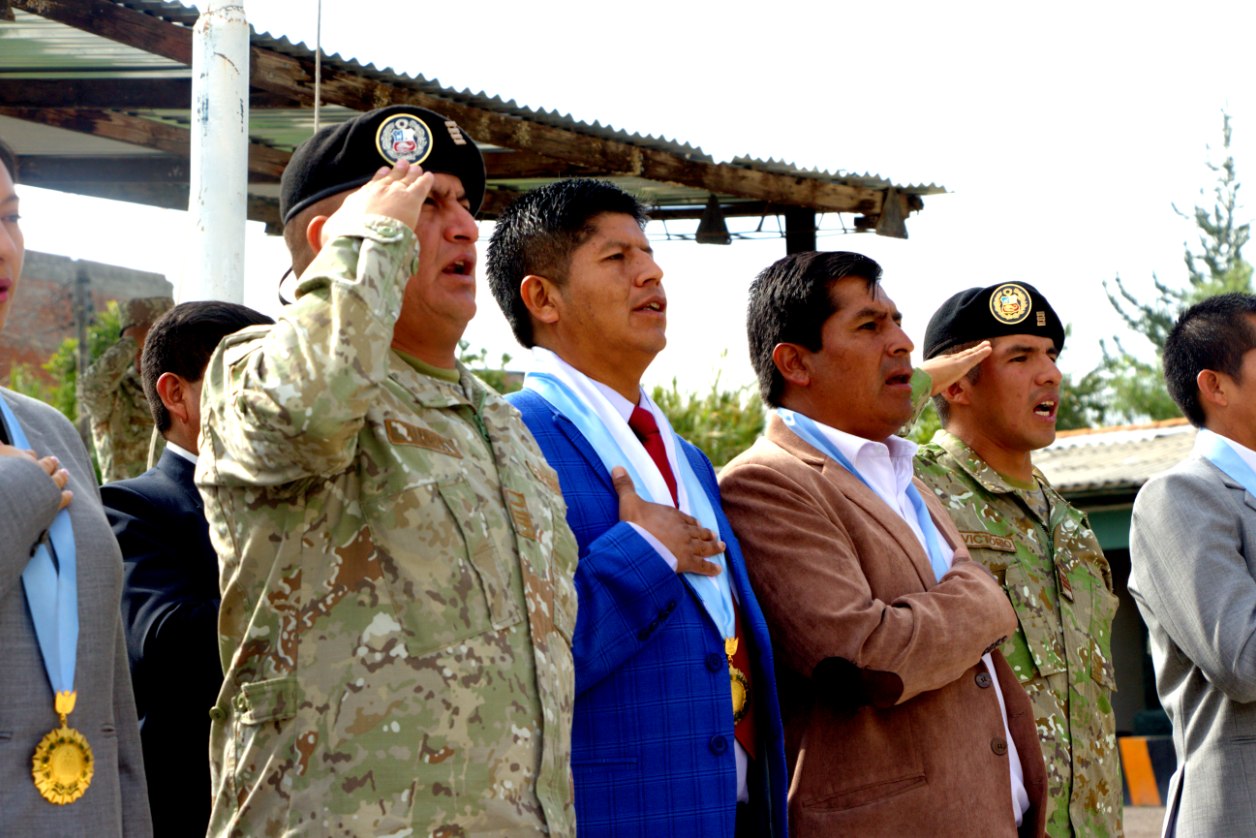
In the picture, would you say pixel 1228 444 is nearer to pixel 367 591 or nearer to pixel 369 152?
pixel 369 152

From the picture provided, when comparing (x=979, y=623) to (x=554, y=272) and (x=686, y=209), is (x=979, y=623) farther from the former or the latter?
(x=686, y=209)

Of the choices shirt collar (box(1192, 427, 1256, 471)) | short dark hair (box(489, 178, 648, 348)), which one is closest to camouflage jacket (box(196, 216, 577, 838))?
short dark hair (box(489, 178, 648, 348))

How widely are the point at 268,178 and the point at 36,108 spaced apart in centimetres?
122

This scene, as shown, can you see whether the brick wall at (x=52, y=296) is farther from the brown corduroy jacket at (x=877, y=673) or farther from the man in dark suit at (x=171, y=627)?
the brown corduroy jacket at (x=877, y=673)

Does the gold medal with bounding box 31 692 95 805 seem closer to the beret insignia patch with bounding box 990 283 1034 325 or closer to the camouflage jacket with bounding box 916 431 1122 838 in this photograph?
the camouflage jacket with bounding box 916 431 1122 838

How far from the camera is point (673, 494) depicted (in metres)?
3.35

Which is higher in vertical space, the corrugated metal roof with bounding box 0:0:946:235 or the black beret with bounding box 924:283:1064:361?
the corrugated metal roof with bounding box 0:0:946:235

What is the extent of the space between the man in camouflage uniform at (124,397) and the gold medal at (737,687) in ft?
12.0

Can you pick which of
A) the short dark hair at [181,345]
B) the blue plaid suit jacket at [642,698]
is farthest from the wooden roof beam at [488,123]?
the blue plaid suit jacket at [642,698]

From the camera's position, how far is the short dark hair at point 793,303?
389cm

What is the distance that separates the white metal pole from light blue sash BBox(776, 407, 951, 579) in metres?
2.57

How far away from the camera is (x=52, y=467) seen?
93.8 inches

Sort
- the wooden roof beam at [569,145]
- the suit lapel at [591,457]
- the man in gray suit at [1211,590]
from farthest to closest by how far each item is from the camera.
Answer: the wooden roof beam at [569,145], the man in gray suit at [1211,590], the suit lapel at [591,457]

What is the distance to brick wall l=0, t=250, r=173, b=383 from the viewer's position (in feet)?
89.0
